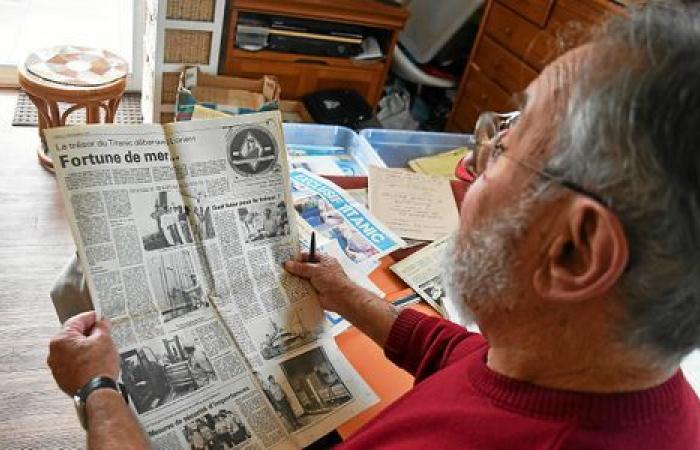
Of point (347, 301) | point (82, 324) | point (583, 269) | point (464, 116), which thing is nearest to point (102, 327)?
point (82, 324)

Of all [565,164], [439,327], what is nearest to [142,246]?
[439,327]

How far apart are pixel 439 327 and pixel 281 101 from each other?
162 cm

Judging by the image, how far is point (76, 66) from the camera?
2.04 meters

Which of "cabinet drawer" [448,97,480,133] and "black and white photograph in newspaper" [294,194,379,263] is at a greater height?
"black and white photograph in newspaper" [294,194,379,263]

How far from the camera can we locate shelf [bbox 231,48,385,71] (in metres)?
2.13

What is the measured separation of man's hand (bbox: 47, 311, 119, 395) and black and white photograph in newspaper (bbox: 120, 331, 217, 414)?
2 cm

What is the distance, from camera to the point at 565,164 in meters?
0.54

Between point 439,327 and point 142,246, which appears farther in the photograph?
point 439,327

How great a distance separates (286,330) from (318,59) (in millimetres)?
1611

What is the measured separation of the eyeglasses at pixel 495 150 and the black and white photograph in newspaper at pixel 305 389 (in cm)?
37

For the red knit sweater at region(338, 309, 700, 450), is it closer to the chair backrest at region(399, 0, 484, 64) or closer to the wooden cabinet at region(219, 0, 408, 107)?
the wooden cabinet at region(219, 0, 408, 107)

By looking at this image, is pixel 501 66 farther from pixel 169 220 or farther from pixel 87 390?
pixel 87 390

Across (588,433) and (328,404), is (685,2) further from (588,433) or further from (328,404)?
(328,404)

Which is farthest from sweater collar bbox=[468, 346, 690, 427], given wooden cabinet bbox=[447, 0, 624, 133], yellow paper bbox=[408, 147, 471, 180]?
wooden cabinet bbox=[447, 0, 624, 133]
